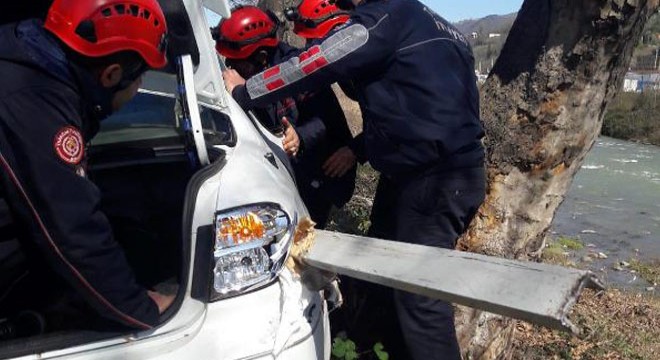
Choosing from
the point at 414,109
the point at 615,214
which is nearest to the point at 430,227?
the point at 414,109

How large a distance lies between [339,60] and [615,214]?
36.8 ft

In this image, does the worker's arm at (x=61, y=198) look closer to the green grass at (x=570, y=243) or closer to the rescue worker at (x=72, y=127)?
the rescue worker at (x=72, y=127)

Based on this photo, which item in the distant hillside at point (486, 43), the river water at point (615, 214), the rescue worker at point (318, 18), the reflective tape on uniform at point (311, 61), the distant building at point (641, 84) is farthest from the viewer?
the distant building at point (641, 84)

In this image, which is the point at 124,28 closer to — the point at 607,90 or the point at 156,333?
the point at 156,333

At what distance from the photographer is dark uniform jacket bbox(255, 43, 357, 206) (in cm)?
398

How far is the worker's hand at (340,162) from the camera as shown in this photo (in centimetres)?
399

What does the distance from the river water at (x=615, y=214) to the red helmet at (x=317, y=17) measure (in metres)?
5.16

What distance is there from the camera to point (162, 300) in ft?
7.15

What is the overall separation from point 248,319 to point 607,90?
7.88 feet

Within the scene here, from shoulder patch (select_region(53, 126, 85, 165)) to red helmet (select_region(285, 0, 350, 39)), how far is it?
1.86 meters

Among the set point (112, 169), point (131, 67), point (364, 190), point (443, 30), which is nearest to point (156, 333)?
point (131, 67)

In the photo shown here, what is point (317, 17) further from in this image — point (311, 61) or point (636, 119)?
point (636, 119)

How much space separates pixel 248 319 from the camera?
6.92ft

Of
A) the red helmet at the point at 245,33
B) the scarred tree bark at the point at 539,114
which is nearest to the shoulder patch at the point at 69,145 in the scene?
the red helmet at the point at 245,33
